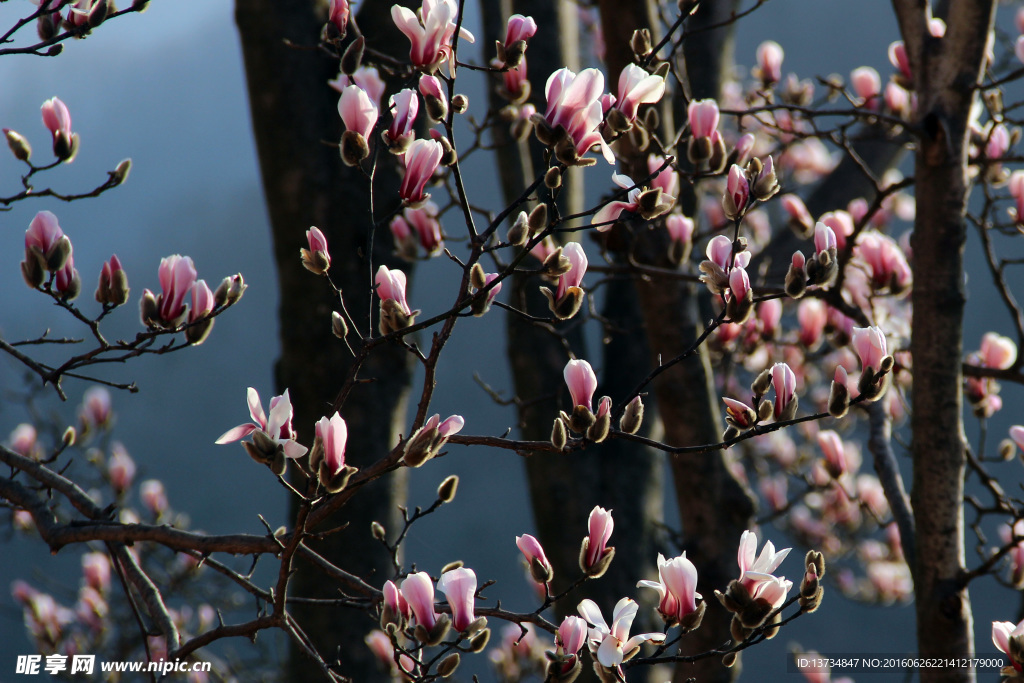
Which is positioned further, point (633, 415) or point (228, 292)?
point (228, 292)

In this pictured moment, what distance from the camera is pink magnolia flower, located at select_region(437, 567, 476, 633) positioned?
0.80m

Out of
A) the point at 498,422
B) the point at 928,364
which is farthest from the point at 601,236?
the point at 498,422

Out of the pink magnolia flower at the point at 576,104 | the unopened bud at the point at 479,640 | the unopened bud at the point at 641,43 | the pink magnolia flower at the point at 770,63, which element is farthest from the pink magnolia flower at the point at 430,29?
the pink magnolia flower at the point at 770,63

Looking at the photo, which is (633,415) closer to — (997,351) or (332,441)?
(332,441)

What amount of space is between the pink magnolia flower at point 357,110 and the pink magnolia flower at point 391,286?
152mm

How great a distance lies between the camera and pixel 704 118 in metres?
1.27

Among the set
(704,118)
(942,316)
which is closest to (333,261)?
(704,118)

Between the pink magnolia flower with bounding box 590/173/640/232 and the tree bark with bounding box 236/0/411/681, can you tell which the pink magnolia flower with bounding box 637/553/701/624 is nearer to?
the pink magnolia flower with bounding box 590/173/640/232

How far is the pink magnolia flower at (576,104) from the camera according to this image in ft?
2.46

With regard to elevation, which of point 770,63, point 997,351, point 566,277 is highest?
point 770,63

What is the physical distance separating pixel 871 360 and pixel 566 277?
0.36 m

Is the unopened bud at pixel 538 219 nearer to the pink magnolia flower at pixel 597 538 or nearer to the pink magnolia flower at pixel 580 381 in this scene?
the pink magnolia flower at pixel 580 381

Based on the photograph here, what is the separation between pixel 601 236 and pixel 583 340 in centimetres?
62

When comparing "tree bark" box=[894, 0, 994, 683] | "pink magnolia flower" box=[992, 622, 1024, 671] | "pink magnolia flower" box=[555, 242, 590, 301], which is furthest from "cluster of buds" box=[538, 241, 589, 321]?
"tree bark" box=[894, 0, 994, 683]
